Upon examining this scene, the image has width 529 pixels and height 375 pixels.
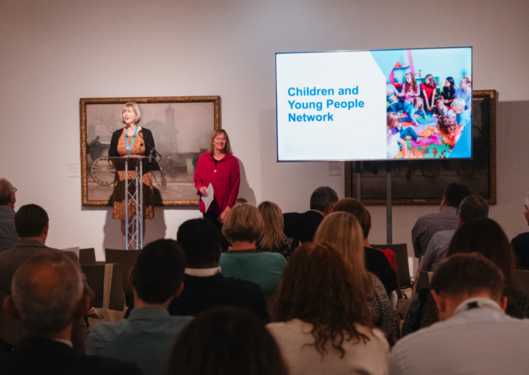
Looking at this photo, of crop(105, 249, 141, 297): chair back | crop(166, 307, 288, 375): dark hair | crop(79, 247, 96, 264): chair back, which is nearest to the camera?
crop(166, 307, 288, 375): dark hair

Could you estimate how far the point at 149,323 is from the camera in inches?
70.5

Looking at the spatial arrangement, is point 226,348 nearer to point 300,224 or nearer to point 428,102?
point 300,224

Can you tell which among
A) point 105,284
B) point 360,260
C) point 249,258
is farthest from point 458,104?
point 105,284

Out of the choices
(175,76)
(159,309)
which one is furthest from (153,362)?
(175,76)

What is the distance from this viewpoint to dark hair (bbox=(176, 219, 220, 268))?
7.81ft

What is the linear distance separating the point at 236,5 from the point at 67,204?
3426 millimetres

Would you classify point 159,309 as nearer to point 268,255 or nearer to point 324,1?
point 268,255

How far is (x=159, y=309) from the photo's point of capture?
1.83 meters

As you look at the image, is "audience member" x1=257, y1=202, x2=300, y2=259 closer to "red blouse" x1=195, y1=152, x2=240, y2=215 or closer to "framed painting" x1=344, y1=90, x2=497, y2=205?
"red blouse" x1=195, y1=152, x2=240, y2=215

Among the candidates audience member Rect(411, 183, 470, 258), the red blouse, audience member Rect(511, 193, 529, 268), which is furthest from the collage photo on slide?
audience member Rect(511, 193, 529, 268)

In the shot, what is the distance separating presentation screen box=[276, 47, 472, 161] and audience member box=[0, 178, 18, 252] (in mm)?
2892

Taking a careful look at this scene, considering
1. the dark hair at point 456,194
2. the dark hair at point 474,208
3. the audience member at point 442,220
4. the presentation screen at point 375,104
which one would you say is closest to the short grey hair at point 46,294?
the dark hair at point 474,208

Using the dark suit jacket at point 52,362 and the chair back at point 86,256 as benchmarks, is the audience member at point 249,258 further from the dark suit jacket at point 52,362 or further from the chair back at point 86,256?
the chair back at point 86,256

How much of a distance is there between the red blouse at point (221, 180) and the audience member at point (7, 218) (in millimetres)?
2532
